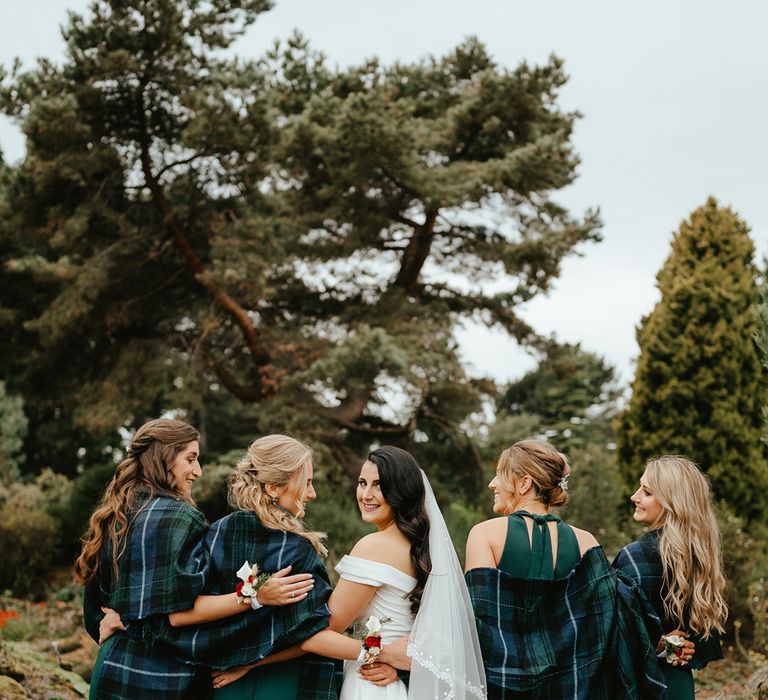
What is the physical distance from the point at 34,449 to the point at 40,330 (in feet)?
41.2

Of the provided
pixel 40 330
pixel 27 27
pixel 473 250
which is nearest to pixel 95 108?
pixel 27 27

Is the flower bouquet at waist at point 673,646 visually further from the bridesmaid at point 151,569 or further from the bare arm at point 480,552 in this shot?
the bridesmaid at point 151,569

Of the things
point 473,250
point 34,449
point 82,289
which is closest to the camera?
point 82,289

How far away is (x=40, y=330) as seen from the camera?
11422 millimetres

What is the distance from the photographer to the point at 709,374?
9805 mm

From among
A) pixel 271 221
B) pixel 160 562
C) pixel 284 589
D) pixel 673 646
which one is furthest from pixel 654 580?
pixel 271 221

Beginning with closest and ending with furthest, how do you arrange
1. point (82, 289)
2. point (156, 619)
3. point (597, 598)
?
point (156, 619) < point (597, 598) < point (82, 289)

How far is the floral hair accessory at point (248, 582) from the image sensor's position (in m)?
3.08

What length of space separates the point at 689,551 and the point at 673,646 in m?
0.43

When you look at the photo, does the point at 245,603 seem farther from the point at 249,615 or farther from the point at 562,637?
the point at 562,637

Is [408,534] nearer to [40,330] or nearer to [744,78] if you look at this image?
[744,78]

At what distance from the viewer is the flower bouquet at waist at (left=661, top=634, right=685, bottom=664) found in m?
3.54

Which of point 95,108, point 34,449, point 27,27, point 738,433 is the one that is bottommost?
point 34,449

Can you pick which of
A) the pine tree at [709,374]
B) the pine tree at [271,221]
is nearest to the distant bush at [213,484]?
the pine tree at [271,221]
